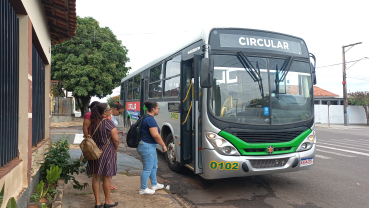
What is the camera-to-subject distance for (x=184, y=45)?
21.4ft

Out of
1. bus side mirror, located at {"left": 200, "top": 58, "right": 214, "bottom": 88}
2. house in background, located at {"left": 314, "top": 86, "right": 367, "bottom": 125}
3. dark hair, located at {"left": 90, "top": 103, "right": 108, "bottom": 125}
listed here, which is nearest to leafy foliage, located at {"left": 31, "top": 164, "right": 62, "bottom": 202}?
dark hair, located at {"left": 90, "top": 103, "right": 108, "bottom": 125}

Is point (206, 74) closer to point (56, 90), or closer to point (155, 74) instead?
point (155, 74)

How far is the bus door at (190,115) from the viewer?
5.51m

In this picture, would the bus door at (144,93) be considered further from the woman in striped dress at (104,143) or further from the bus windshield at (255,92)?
the woman in striped dress at (104,143)

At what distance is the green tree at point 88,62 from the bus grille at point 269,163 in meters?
20.5

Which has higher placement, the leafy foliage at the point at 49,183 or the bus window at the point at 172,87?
the bus window at the point at 172,87

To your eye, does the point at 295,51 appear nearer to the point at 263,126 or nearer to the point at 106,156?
the point at 263,126

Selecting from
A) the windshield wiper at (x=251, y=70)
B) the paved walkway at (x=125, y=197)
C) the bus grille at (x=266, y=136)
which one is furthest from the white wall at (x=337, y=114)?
the paved walkway at (x=125, y=197)

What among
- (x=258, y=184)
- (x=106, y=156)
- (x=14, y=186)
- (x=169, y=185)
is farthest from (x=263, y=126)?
(x=14, y=186)

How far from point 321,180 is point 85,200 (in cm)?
501

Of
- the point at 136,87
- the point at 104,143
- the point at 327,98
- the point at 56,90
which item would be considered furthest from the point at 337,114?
the point at 104,143

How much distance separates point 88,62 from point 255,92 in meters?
21.2

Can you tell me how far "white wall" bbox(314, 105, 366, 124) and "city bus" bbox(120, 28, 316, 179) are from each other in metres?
29.6

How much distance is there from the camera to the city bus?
5.12 meters
